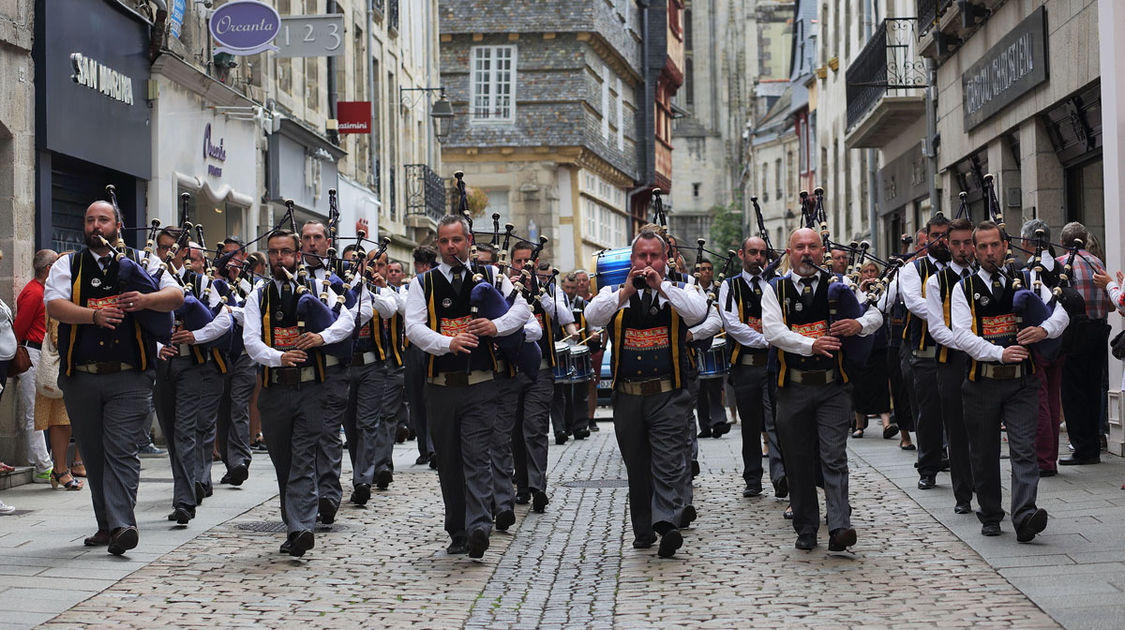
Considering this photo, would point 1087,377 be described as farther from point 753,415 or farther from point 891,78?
point 891,78

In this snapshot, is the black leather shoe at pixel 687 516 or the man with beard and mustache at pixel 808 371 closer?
the man with beard and mustache at pixel 808 371

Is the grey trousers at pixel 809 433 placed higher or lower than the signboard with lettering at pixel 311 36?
Answer: lower

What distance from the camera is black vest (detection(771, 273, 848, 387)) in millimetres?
9359

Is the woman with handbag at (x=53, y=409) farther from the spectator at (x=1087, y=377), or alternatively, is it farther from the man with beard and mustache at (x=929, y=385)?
the spectator at (x=1087, y=377)

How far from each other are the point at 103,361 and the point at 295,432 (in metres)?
1.21

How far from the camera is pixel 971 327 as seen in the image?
9.40 metres

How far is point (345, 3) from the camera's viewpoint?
28.7 meters

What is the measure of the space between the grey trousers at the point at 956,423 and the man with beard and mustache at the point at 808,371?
118 cm

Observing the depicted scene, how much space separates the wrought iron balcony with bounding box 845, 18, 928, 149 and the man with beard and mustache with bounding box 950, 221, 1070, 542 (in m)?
14.8

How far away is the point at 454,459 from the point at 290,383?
1.12m

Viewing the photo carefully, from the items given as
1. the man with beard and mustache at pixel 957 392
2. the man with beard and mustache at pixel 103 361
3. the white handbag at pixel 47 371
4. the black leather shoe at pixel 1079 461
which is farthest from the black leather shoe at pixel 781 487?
the white handbag at pixel 47 371

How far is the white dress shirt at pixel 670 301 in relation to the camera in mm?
9398

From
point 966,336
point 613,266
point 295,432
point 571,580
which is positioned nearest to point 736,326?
point 966,336

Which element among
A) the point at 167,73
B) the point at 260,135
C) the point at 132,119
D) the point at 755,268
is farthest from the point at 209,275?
the point at 260,135
